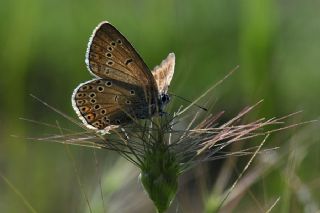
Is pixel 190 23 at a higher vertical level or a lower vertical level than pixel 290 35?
higher

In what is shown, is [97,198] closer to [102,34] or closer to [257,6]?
[102,34]

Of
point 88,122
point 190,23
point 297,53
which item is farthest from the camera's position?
point 297,53

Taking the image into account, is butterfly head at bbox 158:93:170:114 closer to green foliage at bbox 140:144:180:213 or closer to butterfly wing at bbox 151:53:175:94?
butterfly wing at bbox 151:53:175:94

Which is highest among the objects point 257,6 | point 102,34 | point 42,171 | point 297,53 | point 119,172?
point 102,34

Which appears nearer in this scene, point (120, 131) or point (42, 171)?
point (120, 131)

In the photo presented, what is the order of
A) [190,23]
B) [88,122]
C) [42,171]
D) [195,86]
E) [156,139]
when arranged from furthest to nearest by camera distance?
[195,86], [190,23], [42,171], [88,122], [156,139]

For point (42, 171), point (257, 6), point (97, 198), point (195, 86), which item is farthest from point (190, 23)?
point (97, 198)

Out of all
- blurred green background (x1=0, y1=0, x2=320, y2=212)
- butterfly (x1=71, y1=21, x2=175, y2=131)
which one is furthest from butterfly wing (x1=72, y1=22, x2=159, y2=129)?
blurred green background (x1=0, y1=0, x2=320, y2=212)
